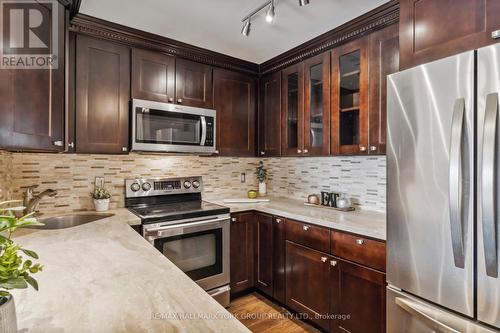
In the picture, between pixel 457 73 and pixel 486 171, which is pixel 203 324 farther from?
pixel 457 73

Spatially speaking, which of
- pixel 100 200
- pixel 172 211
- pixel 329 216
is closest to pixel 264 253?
pixel 329 216

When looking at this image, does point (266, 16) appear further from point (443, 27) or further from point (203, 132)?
point (203, 132)

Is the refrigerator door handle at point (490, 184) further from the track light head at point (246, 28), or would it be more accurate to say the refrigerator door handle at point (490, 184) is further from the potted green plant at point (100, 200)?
the potted green plant at point (100, 200)

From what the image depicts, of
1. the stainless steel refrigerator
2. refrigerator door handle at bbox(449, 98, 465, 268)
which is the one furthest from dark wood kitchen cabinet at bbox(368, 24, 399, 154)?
refrigerator door handle at bbox(449, 98, 465, 268)

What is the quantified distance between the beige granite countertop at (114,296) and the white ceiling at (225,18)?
63.7 inches

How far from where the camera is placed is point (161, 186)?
8.96ft

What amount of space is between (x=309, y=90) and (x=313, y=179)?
91cm

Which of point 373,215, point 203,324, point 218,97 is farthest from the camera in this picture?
point 218,97

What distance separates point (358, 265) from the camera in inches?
72.0

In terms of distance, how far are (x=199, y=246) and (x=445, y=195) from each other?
1.82 metres

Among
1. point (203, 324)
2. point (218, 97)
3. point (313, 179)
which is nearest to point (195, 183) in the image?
point (218, 97)

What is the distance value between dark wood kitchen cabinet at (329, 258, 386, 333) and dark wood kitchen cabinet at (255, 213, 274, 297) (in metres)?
0.70

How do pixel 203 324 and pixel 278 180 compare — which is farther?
pixel 278 180

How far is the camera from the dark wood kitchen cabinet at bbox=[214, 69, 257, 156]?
9.40 feet
